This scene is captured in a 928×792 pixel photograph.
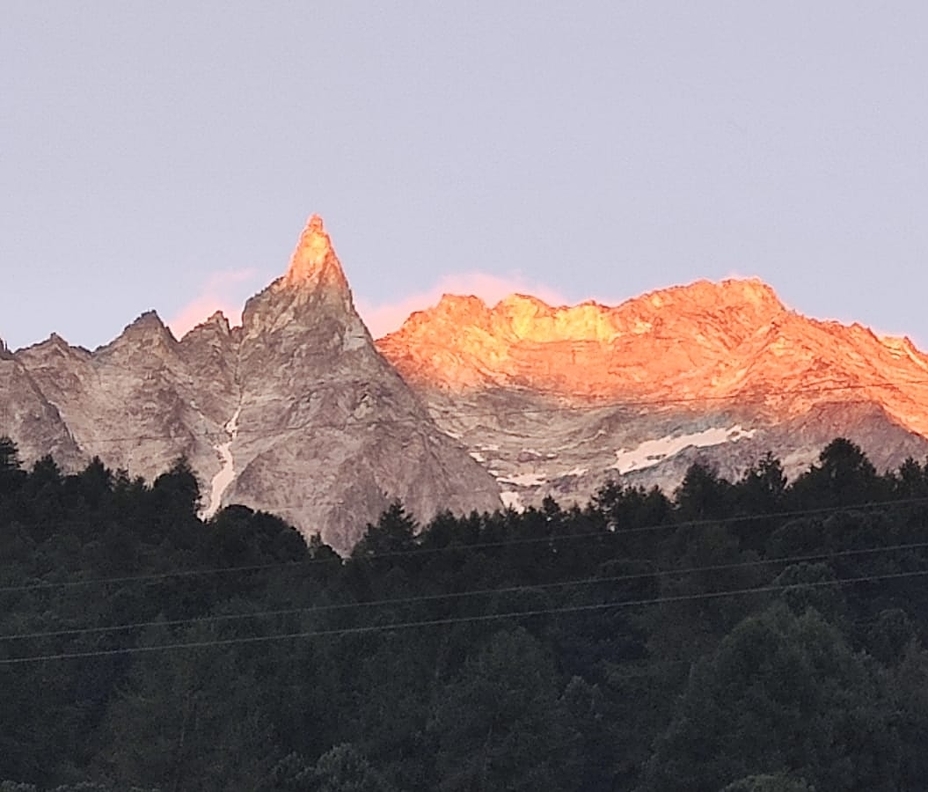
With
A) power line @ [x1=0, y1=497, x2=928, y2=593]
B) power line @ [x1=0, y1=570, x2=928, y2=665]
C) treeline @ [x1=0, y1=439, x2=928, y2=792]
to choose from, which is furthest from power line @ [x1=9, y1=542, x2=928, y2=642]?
power line @ [x1=0, y1=497, x2=928, y2=593]

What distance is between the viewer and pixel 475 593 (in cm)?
8412

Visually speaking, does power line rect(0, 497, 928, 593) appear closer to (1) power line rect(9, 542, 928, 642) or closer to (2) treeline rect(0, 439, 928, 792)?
(2) treeline rect(0, 439, 928, 792)

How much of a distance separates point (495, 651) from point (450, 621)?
33.2 ft

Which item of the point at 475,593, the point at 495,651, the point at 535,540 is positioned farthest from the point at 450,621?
the point at 535,540

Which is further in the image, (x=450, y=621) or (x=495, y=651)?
(x=450, y=621)

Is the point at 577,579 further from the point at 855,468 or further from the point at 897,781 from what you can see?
the point at 897,781

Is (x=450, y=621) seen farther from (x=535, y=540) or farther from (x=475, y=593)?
(x=535, y=540)

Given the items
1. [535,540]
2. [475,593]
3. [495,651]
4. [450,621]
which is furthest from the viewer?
[535,540]

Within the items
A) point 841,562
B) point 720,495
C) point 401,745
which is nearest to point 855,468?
point 720,495

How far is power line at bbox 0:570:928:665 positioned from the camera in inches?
2911

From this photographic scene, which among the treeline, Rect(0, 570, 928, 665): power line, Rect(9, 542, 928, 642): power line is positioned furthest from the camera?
Rect(9, 542, 928, 642): power line

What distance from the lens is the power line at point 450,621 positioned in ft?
243

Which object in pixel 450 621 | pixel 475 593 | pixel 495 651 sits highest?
pixel 475 593

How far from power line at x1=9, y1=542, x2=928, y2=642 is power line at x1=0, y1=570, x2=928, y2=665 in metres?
0.99
